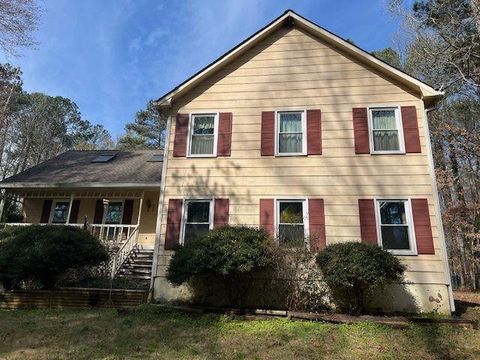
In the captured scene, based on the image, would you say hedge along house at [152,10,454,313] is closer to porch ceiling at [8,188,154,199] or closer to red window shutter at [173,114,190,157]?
red window shutter at [173,114,190,157]

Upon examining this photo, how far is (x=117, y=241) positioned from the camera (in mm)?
13938

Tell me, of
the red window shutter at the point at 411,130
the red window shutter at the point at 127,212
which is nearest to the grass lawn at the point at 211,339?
the red window shutter at the point at 411,130

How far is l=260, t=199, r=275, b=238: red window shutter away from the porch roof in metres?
5.20

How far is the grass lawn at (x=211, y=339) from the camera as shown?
584 cm

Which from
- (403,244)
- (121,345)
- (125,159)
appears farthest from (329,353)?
(125,159)

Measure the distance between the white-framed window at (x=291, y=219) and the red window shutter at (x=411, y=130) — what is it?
3434 millimetres

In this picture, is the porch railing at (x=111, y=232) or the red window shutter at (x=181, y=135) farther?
the porch railing at (x=111, y=232)

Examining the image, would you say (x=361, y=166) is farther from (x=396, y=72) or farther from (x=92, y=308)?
(x=92, y=308)

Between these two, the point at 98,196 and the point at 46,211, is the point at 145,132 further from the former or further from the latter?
the point at 98,196

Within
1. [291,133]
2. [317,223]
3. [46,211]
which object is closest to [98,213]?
[46,211]

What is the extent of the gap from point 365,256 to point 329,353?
9.19 ft

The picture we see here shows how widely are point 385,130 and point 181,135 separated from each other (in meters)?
6.32

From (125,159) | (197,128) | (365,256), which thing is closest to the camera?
(365,256)

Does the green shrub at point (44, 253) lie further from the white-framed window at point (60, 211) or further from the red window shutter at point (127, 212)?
the white-framed window at point (60, 211)
